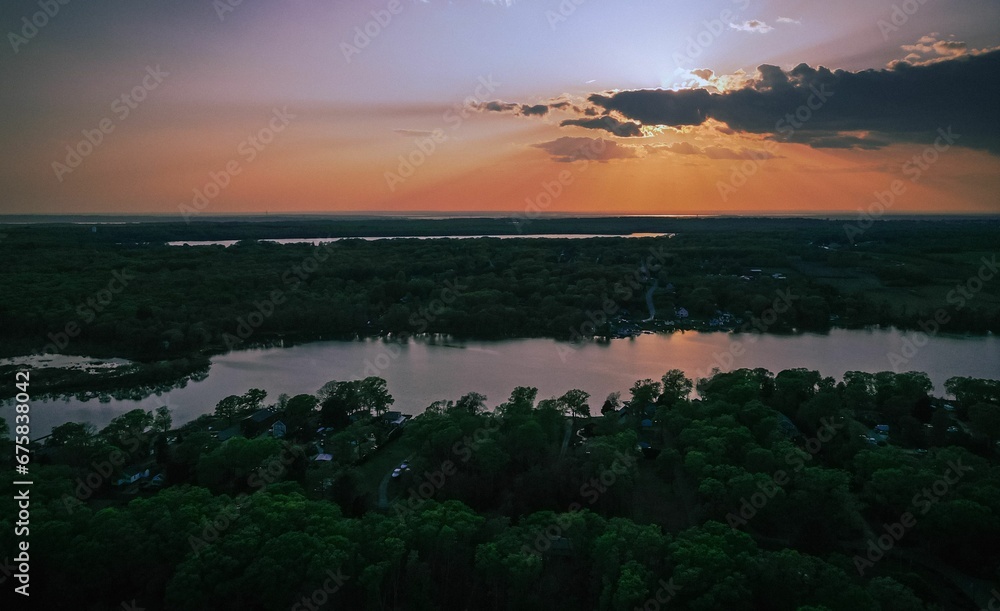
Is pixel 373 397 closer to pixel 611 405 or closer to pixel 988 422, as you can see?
pixel 611 405

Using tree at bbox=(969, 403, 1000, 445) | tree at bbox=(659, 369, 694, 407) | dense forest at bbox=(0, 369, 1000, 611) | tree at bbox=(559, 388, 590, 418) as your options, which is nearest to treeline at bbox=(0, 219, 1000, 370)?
tree at bbox=(659, 369, 694, 407)

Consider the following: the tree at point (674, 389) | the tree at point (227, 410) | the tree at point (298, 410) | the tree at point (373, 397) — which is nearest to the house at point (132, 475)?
the tree at point (227, 410)

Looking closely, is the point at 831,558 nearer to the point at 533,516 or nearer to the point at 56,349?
the point at 533,516

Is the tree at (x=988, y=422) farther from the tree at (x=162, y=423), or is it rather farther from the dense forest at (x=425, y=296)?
the tree at (x=162, y=423)

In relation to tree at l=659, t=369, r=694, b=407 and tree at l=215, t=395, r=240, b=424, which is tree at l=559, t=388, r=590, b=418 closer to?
tree at l=659, t=369, r=694, b=407

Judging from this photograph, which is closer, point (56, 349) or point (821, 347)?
point (56, 349)

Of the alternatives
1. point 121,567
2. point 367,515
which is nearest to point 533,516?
point 367,515
